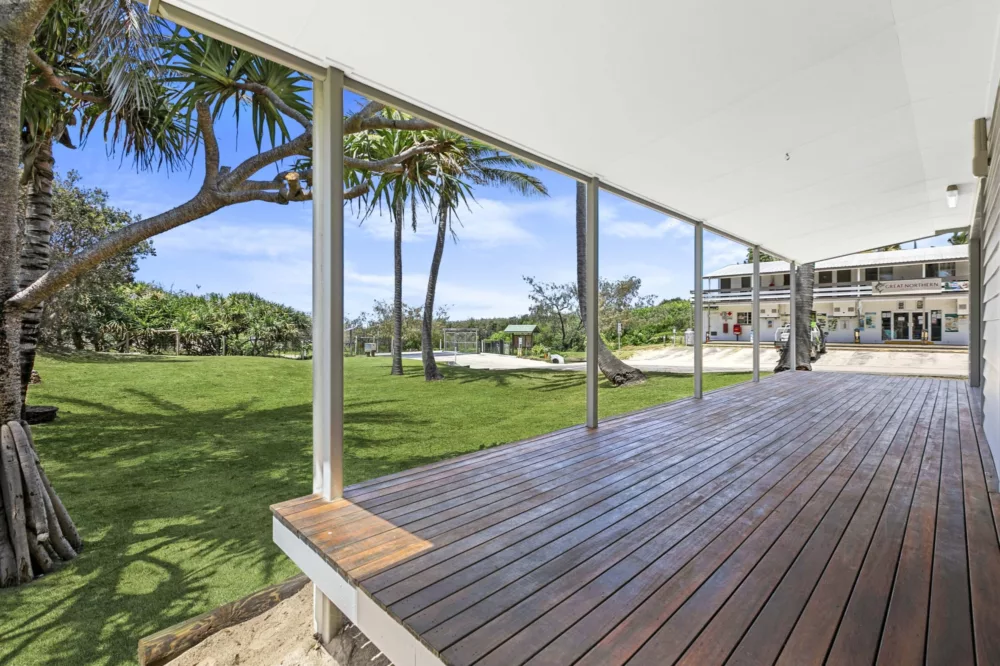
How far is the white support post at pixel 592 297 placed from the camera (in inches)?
148

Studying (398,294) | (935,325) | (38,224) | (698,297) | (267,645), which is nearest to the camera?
(267,645)

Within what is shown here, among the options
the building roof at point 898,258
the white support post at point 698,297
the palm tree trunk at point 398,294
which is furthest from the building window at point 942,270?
the palm tree trunk at point 398,294

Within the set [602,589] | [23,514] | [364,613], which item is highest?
[602,589]

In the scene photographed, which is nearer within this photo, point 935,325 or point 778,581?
point 778,581

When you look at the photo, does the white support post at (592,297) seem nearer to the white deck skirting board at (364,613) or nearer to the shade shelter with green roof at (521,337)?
the white deck skirting board at (364,613)

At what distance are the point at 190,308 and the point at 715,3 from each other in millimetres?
17290

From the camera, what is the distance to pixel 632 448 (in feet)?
10.4

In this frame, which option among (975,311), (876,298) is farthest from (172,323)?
(876,298)

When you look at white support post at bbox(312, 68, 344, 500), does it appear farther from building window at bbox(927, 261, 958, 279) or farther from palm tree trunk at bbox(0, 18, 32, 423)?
building window at bbox(927, 261, 958, 279)

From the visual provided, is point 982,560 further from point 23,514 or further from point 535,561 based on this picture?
point 23,514

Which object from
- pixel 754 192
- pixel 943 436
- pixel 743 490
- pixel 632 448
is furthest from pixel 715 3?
pixel 943 436

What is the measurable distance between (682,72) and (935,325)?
851 inches

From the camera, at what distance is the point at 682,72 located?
228 centimetres

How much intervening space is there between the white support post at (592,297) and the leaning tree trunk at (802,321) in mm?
7204
